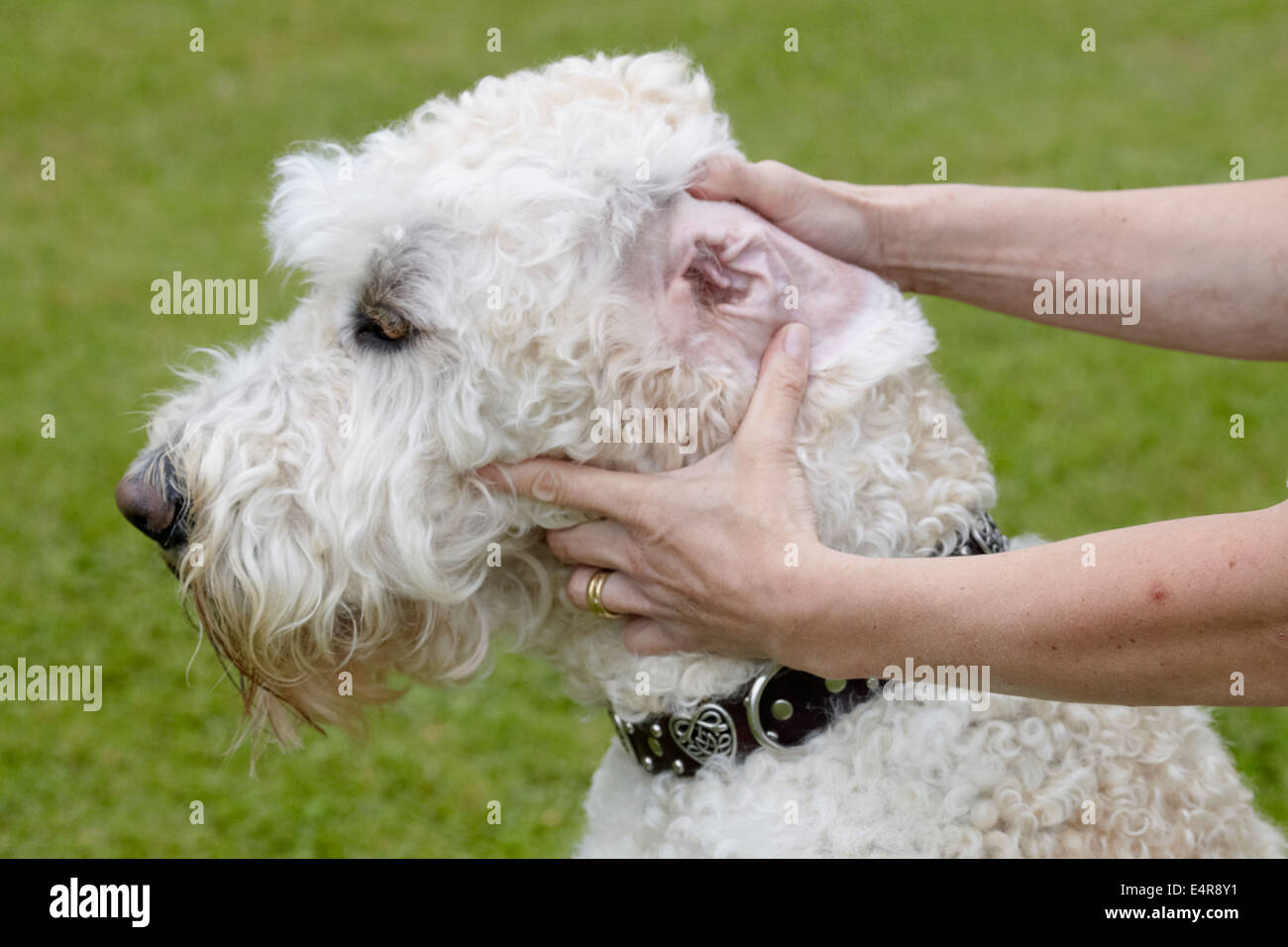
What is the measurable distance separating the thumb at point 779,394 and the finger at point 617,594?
33cm

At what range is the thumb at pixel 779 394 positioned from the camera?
207cm

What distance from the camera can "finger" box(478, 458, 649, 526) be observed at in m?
2.12

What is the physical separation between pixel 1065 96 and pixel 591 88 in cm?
881

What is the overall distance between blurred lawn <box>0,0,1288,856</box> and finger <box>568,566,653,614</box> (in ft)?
2.69

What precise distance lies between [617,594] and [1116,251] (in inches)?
48.1

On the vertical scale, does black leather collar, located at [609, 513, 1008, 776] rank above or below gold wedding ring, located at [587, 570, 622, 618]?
below

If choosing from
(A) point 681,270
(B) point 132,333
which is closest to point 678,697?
(A) point 681,270

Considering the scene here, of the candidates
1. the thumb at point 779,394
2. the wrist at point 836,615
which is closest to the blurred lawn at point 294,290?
the thumb at point 779,394

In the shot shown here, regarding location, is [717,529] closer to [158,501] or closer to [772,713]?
[772,713]

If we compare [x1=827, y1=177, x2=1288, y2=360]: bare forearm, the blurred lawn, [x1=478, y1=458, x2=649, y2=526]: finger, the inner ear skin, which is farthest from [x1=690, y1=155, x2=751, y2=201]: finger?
the blurred lawn

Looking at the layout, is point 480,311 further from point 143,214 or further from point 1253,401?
point 143,214

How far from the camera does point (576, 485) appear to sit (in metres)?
2.14

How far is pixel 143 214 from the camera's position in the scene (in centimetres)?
859

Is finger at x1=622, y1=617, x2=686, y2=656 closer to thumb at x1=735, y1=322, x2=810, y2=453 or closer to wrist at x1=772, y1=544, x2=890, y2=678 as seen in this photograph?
wrist at x1=772, y1=544, x2=890, y2=678
